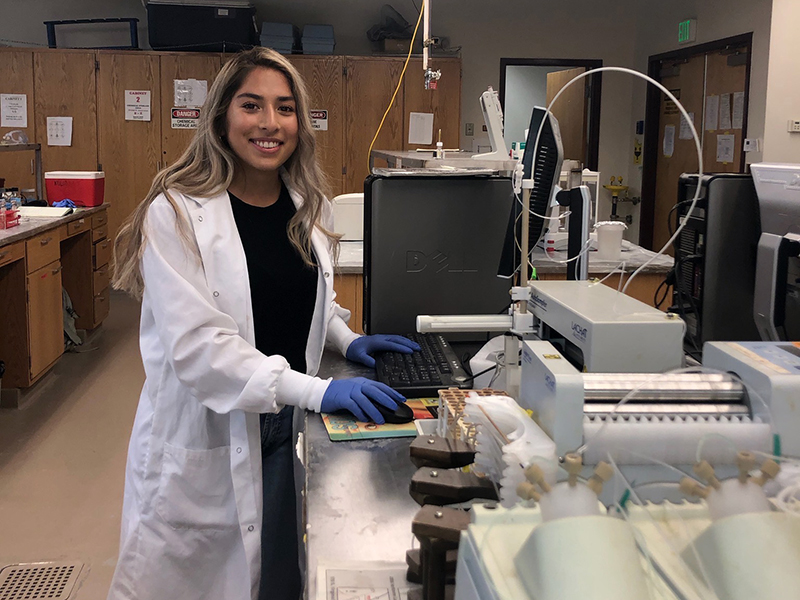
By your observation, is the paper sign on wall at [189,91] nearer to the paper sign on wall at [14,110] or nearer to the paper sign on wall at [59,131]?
the paper sign on wall at [59,131]

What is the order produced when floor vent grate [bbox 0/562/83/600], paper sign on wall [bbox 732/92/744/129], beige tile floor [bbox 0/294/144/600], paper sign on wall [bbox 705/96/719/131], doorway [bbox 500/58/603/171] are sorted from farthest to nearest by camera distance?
doorway [bbox 500/58/603/171] < paper sign on wall [bbox 705/96/719/131] < paper sign on wall [bbox 732/92/744/129] < beige tile floor [bbox 0/294/144/600] < floor vent grate [bbox 0/562/83/600]

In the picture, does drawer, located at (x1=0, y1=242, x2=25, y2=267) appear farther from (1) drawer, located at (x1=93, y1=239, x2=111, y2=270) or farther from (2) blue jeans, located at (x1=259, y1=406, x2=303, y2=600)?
(2) blue jeans, located at (x1=259, y1=406, x2=303, y2=600)

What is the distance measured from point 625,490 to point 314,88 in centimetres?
575

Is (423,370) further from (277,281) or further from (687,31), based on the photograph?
(687,31)

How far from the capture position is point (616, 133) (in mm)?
6797

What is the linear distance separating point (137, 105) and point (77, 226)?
194 centimetres

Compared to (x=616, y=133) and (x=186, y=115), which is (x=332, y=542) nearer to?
(x=186, y=115)

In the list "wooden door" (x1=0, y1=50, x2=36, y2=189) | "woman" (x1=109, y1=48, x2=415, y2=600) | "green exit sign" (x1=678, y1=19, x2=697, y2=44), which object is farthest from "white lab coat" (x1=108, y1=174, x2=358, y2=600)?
"wooden door" (x1=0, y1=50, x2=36, y2=189)

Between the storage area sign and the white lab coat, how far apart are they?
498 centimetres

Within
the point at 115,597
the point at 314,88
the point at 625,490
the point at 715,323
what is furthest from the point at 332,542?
the point at 314,88

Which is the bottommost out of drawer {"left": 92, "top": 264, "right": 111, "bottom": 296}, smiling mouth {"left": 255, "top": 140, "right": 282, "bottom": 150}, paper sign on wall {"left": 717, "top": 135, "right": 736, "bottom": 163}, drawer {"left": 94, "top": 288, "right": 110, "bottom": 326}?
drawer {"left": 94, "top": 288, "right": 110, "bottom": 326}

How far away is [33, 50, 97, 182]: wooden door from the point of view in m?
Answer: 5.99

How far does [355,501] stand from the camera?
1035 mm

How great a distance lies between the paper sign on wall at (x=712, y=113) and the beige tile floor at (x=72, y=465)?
4.19 meters
